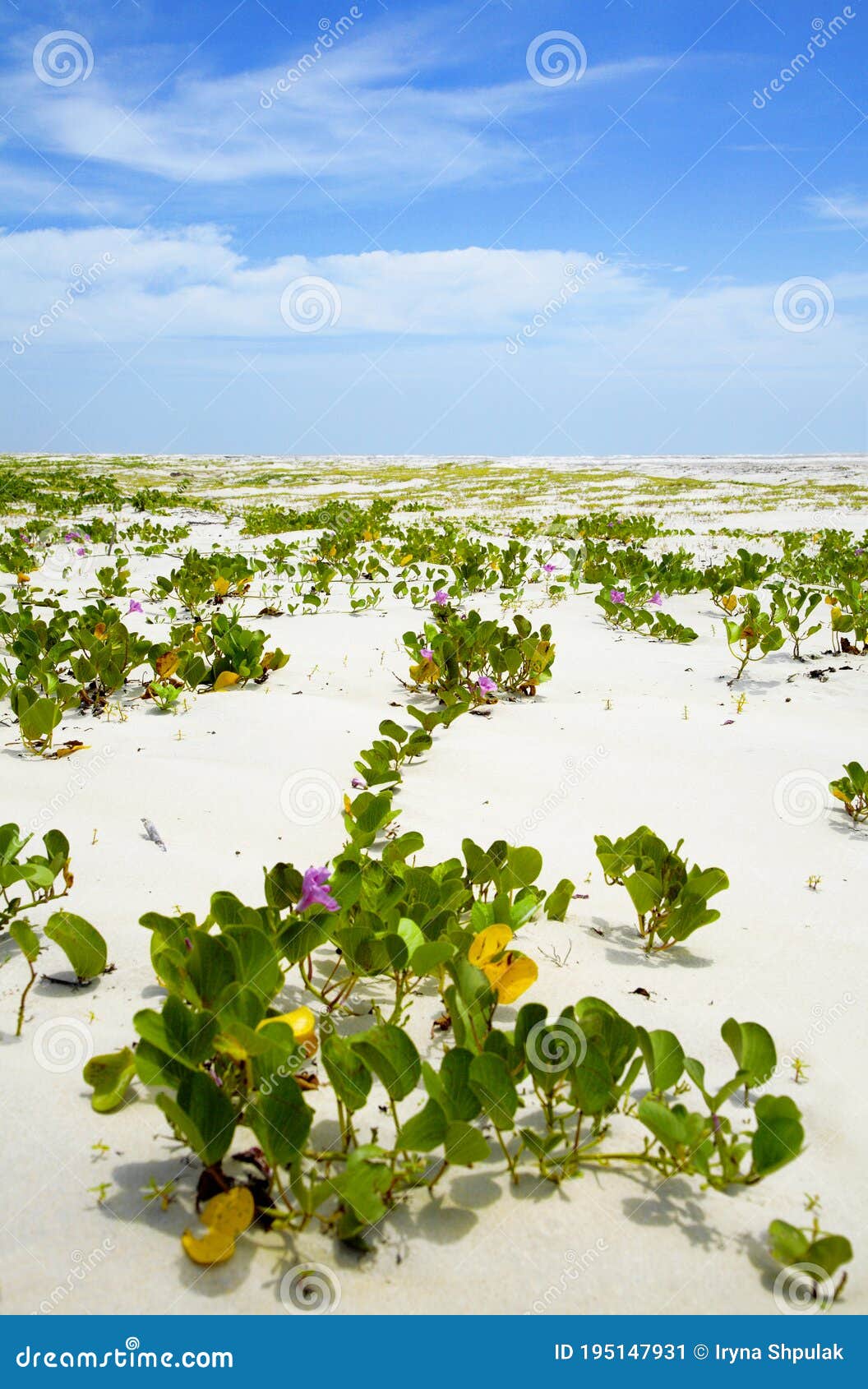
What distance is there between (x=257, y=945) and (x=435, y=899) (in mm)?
664

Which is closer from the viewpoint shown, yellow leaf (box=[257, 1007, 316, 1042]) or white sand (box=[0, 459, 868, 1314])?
white sand (box=[0, 459, 868, 1314])

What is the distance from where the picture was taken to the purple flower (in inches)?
74.3

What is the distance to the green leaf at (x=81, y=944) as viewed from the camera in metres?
1.99

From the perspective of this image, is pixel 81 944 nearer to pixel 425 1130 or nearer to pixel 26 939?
pixel 26 939

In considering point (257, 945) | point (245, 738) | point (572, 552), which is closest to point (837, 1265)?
point (257, 945)

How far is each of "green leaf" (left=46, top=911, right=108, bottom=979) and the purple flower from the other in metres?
0.54

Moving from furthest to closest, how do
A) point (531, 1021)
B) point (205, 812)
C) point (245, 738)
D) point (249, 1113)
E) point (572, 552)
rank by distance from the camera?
point (572, 552) → point (245, 738) → point (205, 812) → point (531, 1021) → point (249, 1113)

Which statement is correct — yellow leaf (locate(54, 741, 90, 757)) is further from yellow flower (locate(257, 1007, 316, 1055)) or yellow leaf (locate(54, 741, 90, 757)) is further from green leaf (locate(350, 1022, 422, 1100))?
green leaf (locate(350, 1022, 422, 1100))

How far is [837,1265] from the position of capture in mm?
1303

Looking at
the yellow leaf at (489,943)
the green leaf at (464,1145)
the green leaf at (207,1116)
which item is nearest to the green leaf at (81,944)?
the green leaf at (207,1116)

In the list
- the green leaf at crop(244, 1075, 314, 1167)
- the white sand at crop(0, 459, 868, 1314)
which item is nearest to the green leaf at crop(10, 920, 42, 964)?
the white sand at crop(0, 459, 868, 1314)

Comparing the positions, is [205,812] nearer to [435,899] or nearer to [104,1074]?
[435,899]

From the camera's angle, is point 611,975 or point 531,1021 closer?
point 531,1021

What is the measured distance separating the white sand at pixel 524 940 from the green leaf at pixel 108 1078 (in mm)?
48
